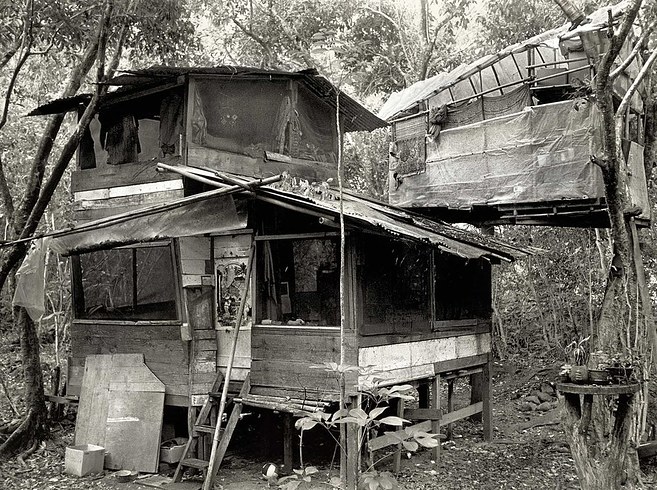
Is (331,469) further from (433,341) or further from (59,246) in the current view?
(59,246)

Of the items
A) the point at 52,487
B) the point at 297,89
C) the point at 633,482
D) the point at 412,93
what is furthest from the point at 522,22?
the point at 52,487

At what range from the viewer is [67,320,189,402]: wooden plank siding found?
9.82m

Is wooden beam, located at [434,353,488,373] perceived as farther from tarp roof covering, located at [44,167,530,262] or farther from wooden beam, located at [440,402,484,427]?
tarp roof covering, located at [44,167,530,262]

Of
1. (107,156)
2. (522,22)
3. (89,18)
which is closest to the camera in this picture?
(89,18)

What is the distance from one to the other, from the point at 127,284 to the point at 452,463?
6.09 meters

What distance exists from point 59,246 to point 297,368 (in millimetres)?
3609

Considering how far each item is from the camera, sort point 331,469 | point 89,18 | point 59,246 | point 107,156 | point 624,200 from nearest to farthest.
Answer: point 624,200 → point 59,246 → point 331,469 → point 89,18 → point 107,156

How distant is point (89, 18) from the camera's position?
1002 centimetres

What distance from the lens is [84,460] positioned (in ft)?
30.2

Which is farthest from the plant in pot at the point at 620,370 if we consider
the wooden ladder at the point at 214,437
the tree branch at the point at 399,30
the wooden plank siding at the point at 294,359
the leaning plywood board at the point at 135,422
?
the tree branch at the point at 399,30

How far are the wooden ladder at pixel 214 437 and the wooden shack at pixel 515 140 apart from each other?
5495 mm

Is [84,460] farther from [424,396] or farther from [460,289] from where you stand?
[460,289]

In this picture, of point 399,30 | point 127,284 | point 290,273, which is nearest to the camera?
point 290,273

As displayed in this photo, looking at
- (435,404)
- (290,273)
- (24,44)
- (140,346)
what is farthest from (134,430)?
(24,44)
